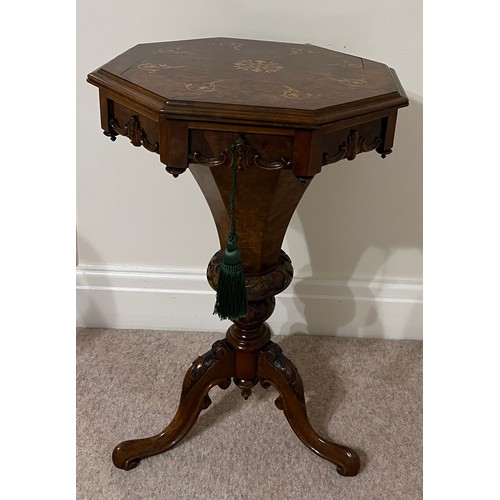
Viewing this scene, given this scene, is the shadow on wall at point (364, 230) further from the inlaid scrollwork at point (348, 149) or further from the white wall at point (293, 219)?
the inlaid scrollwork at point (348, 149)

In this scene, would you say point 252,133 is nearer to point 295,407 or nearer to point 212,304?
point 295,407

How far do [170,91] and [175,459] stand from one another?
88 centimetres

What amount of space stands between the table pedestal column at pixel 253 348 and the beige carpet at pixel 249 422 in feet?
0.17

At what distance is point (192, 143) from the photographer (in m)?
1.00

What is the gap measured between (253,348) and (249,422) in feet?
0.87

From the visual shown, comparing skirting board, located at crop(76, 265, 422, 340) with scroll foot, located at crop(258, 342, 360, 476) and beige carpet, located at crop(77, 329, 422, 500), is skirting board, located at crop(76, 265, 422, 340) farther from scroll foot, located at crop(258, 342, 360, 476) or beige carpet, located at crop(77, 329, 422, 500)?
scroll foot, located at crop(258, 342, 360, 476)

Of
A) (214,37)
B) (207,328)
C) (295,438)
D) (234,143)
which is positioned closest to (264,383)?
(295,438)

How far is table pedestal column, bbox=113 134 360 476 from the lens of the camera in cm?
124

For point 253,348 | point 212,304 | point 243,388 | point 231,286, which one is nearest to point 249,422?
point 243,388

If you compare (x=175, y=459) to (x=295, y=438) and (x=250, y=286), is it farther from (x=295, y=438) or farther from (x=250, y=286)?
(x=250, y=286)

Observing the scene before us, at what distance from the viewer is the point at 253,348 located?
4.65 ft

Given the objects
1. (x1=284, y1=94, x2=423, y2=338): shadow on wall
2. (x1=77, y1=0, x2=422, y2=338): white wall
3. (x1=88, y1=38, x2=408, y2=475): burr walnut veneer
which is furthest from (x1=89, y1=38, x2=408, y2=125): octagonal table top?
(x1=284, y1=94, x2=423, y2=338): shadow on wall

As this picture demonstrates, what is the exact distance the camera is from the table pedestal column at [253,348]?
1235 millimetres

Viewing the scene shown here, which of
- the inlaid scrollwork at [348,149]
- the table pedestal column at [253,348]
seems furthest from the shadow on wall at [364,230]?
the inlaid scrollwork at [348,149]
